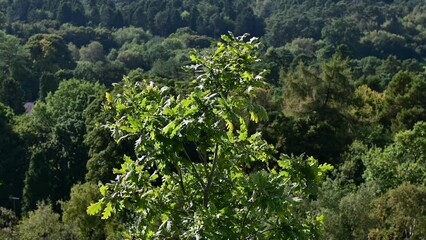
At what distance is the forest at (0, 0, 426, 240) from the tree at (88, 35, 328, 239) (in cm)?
1

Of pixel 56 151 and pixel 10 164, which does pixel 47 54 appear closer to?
pixel 10 164

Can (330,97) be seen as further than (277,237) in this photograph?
Yes

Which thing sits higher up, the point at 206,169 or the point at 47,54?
the point at 206,169

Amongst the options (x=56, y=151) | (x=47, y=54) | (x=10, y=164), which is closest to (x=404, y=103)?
(x=56, y=151)

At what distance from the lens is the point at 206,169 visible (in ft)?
19.7

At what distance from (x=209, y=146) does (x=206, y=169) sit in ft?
1.02

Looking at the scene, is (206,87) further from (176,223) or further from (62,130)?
(62,130)

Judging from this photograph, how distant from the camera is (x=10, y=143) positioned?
31.1 meters

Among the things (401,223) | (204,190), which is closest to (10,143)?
(401,223)

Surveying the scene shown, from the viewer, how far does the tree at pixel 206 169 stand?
17.4 feet

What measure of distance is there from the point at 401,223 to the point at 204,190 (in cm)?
1212

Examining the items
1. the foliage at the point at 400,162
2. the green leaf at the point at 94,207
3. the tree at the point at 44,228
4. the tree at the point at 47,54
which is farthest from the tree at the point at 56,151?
the tree at the point at 47,54

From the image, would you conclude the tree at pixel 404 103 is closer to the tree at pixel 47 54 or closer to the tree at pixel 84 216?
the tree at pixel 84 216

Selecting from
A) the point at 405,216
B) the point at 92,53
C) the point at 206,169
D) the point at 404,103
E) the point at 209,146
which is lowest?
the point at 92,53
